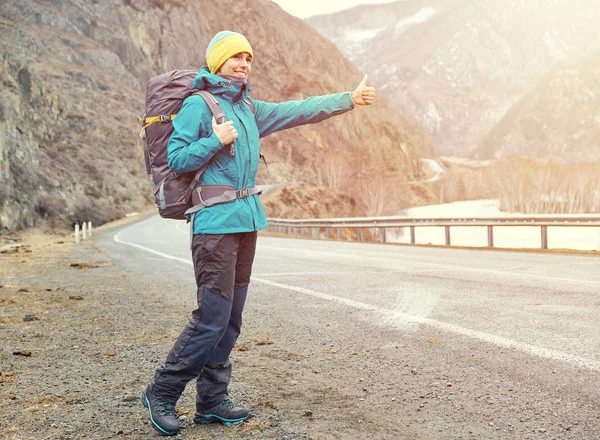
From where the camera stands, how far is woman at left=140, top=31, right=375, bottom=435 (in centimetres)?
371

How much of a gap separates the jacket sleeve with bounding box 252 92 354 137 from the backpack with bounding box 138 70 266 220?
20.0 inches

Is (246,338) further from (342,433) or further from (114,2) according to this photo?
(114,2)

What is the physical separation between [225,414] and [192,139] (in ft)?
4.94

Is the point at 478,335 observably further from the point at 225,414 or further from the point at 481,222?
the point at 481,222

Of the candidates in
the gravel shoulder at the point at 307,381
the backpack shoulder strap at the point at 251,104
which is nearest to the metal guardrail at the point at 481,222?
the gravel shoulder at the point at 307,381

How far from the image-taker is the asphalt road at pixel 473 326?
3855 mm

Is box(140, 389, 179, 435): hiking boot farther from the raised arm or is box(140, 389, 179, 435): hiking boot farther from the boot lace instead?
the raised arm

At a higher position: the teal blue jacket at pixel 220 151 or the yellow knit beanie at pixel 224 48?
the yellow knit beanie at pixel 224 48

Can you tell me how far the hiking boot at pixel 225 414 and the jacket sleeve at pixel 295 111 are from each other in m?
1.62

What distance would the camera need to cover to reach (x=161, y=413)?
367 cm

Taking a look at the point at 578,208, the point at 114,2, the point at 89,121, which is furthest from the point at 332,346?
the point at 114,2

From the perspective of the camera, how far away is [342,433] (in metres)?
3.54

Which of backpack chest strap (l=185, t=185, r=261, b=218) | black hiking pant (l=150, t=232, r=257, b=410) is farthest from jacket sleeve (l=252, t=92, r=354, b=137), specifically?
black hiking pant (l=150, t=232, r=257, b=410)

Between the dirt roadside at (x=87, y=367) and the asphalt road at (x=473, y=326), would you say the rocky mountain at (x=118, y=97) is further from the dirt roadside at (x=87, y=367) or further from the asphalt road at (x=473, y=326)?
the asphalt road at (x=473, y=326)
